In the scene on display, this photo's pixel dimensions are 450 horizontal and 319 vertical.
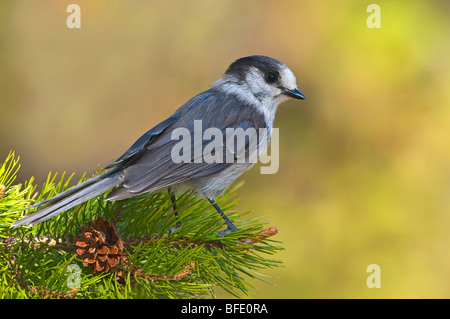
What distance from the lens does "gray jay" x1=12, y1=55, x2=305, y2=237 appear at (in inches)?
71.3

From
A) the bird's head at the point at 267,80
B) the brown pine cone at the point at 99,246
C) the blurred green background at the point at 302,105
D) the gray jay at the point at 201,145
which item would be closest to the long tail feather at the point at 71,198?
the gray jay at the point at 201,145

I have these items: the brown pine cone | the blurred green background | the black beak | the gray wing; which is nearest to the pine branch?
the brown pine cone

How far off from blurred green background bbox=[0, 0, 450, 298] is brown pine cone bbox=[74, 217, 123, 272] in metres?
2.06

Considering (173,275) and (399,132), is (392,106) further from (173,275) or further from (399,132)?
(173,275)

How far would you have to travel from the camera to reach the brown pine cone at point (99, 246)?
1.55 meters

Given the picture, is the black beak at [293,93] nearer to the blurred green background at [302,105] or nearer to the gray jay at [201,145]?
the gray jay at [201,145]

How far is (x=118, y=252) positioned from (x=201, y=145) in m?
0.78

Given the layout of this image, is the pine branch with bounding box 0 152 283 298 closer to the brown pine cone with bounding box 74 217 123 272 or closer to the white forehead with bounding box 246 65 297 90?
the brown pine cone with bounding box 74 217 123 272

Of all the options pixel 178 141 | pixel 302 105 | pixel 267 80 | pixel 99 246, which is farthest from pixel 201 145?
pixel 302 105

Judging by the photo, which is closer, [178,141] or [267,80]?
[178,141]

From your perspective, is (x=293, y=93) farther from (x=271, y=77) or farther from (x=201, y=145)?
(x=201, y=145)

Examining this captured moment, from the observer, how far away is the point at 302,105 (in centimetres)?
395

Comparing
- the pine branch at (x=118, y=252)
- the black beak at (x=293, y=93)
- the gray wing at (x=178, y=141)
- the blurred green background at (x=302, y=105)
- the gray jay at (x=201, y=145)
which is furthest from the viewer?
Answer: the blurred green background at (x=302, y=105)

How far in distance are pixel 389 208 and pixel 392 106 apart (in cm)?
75
